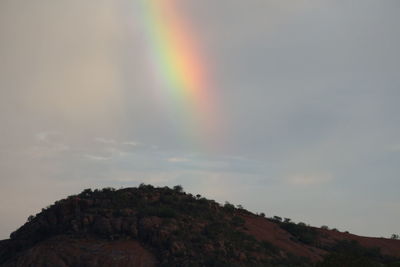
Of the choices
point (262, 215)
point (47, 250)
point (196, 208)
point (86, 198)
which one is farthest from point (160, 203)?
point (262, 215)

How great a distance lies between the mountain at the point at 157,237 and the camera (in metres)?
54.0

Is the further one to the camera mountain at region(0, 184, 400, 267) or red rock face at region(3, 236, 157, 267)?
mountain at region(0, 184, 400, 267)

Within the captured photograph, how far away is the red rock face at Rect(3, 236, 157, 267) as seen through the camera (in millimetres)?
52688

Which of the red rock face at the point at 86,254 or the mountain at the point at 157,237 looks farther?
the mountain at the point at 157,237

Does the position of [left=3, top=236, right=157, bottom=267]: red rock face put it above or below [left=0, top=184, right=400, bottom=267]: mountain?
below

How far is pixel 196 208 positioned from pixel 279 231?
13.4 meters

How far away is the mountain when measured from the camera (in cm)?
5403

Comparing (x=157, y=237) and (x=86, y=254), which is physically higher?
(x=157, y=237)

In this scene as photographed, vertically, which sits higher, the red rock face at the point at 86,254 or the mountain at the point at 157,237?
the mountain at the point at 157,237

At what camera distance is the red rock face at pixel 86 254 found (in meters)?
52.7

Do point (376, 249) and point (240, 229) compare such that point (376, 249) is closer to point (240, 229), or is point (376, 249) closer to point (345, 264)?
point (240, 229)

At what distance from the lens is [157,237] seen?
188ft

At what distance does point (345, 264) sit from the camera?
4300 centimetres

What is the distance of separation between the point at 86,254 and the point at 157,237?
7.98 meters
